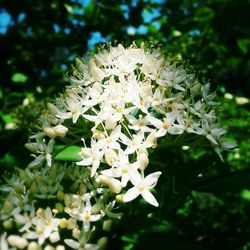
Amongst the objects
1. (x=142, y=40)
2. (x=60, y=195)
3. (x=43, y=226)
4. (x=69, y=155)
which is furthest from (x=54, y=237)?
(x=142, y=40)

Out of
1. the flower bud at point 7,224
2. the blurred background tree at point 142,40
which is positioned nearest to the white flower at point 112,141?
the flower bud at point 7,224

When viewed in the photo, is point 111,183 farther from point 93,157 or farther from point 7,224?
point 7,224

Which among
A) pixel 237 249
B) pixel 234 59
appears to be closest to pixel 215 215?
pixel 237 249

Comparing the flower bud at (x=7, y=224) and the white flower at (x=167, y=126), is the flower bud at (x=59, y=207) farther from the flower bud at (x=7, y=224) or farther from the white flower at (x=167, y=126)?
the white flower at (x=167, y=126)

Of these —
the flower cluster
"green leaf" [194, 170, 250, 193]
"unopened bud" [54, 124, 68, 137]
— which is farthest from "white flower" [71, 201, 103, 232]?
"green leaf" [194, 170, 250, 193]

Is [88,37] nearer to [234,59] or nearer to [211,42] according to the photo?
[211,42]


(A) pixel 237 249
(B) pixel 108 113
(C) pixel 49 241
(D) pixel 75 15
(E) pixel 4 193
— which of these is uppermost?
(D) pixel 75 15
